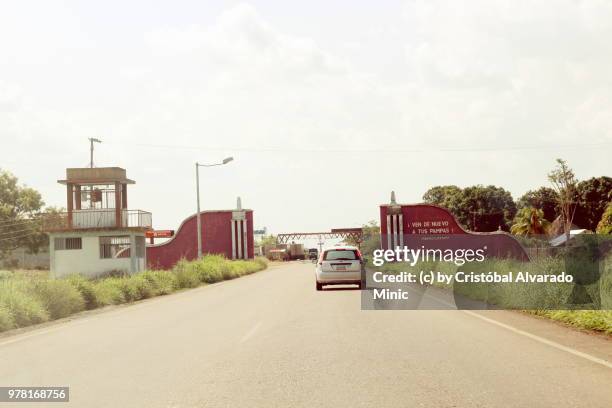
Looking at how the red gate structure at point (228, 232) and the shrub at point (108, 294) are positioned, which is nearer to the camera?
the shrub at point (108, 294)

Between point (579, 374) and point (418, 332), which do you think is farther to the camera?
point (418, 332)

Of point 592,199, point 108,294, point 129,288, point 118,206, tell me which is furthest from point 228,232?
point 108,294

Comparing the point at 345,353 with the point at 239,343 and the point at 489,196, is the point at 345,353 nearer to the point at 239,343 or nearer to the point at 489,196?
the point at 239,343

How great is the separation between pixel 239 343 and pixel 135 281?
15.7 metres

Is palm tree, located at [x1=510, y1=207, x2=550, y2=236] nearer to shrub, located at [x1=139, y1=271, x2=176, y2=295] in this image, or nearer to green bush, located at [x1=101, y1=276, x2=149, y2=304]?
shrub, located at [x1=139, y1=271, x2=176, y2=295]

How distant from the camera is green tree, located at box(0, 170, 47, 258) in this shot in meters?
75.9

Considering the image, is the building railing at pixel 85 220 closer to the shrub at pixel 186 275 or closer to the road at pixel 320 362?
the shrub at pixel 186 275

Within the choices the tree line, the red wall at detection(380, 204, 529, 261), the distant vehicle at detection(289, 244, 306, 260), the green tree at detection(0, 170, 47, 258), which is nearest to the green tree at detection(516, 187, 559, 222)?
the tree line

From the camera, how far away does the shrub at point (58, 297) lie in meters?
17.8

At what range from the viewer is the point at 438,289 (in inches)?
960

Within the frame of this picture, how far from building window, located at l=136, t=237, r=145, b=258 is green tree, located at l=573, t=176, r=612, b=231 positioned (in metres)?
62.1

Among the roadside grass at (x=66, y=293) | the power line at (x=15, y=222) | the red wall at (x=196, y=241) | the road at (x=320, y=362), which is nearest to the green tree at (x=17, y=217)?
the power line at (x=15, y=222)

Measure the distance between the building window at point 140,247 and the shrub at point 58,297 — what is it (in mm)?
19976

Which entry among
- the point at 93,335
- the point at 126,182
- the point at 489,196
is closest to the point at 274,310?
the point at 93,335
